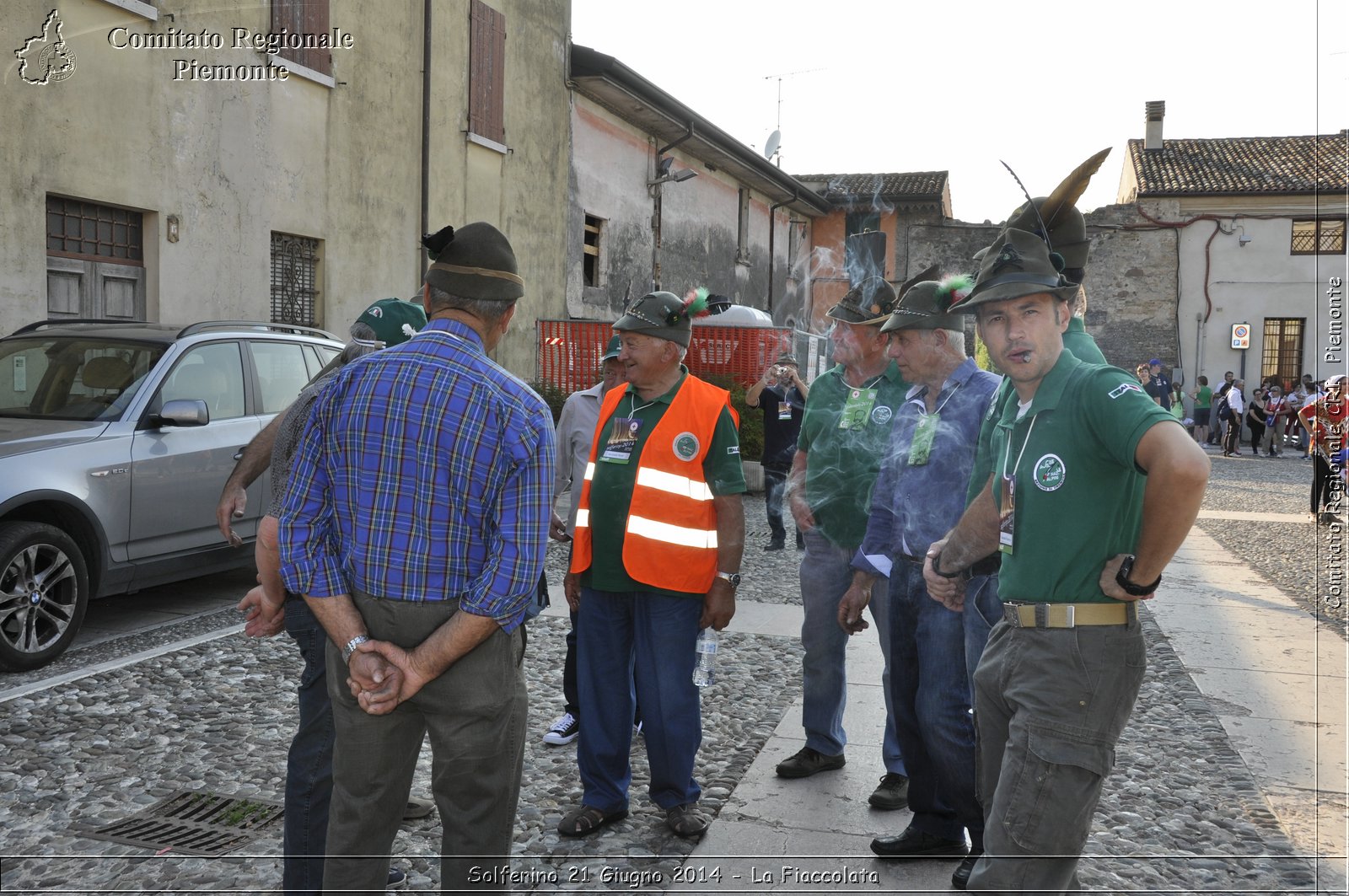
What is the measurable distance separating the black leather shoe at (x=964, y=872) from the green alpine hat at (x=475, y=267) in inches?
97.7

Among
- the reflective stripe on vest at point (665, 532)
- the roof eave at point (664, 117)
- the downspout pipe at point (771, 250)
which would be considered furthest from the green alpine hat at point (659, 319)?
the downspout pipe at point (771, 250)

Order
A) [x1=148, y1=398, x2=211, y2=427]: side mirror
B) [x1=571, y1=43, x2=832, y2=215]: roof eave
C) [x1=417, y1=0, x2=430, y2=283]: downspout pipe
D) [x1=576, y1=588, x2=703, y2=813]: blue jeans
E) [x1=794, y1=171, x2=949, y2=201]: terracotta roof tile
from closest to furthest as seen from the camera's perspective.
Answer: [x1=576, y1=588, x2=703, y2=813]: blue jeans, [x1=148, y1=398, x2=211, y2=427]: side mirror, [x1=417, y1=0, x2=430, y2=283]: downspout pipe, [x1=571, y1=43, x2=832, y2=215]: roof eave, [x1=794, y1=171, x2=949, y2=201]: terracotta roof tile

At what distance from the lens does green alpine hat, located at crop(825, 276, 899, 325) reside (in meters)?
4.61

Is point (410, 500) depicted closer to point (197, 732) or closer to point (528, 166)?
point (197, 732)

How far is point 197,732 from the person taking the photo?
508 centimetres

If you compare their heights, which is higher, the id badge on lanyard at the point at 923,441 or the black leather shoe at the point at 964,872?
the id badge on lanyard at the point at 923,441

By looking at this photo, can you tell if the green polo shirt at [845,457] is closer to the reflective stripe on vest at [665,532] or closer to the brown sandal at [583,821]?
the reflective stripe on vest at [665,532]

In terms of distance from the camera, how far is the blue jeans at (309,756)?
316cm

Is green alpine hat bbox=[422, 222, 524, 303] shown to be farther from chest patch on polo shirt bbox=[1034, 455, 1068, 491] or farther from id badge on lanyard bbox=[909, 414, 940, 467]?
id badge on lanyard bbox=[909, 414, 940, 467]

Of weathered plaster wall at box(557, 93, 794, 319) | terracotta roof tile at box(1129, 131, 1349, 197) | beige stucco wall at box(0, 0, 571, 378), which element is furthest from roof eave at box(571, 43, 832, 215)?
terracotta roof tile at box(1129, 131, 1349, 197)

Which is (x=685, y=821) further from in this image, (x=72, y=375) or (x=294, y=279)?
(x=294, y=279)

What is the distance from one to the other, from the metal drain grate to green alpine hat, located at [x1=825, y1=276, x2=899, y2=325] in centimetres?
310

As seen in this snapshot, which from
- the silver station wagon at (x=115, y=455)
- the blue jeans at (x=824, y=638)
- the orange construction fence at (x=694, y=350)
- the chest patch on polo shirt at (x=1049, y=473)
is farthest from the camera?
the orange construction fence at (x=694, y=350)

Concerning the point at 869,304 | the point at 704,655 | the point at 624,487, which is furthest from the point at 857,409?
the point at 704,655
